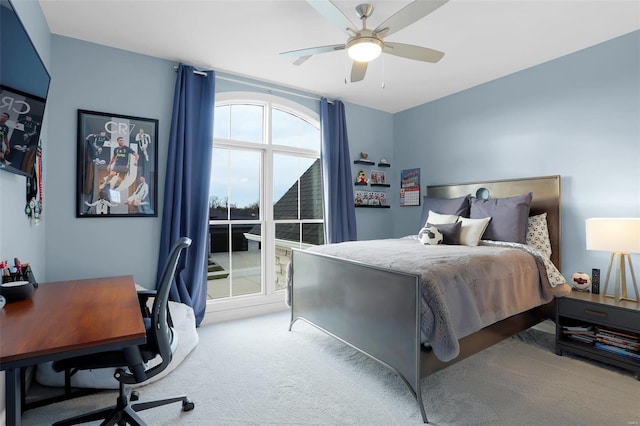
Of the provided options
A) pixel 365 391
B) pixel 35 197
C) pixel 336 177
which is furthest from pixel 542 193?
pixel 35 197

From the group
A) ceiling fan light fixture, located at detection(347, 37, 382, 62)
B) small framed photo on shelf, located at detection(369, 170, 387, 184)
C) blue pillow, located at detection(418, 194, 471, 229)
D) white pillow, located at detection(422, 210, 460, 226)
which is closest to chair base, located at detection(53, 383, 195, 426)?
ceiling fan light fixture, located at detection(347, 37, 382, 62)

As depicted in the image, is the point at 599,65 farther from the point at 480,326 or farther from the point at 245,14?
the point at 245,14

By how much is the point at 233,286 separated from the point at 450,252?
95.2 inches

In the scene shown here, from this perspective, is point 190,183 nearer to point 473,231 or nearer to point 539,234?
point 473,231

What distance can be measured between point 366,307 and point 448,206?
A: 6.56 ft

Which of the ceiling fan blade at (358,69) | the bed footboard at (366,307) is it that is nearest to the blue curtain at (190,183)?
the bed footboard at (366,307)

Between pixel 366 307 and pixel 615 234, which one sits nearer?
pixel 366 307

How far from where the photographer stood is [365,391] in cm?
207

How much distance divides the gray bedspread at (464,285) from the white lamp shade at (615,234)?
423mm

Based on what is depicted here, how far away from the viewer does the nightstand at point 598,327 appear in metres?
2.25

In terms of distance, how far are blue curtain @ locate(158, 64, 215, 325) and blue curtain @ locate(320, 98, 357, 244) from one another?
4.67 ft

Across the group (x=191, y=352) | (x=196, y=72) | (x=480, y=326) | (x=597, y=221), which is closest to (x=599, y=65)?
(x=597, y=221)

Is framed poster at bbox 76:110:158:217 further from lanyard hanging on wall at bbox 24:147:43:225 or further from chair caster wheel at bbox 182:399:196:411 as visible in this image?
chair caster wheel at bbox 182:399:196:411

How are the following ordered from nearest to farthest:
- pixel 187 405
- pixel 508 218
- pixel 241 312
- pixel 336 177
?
pixel 187 405 < pixel 508 218 < pixel 241 312 < pixel 336 177
